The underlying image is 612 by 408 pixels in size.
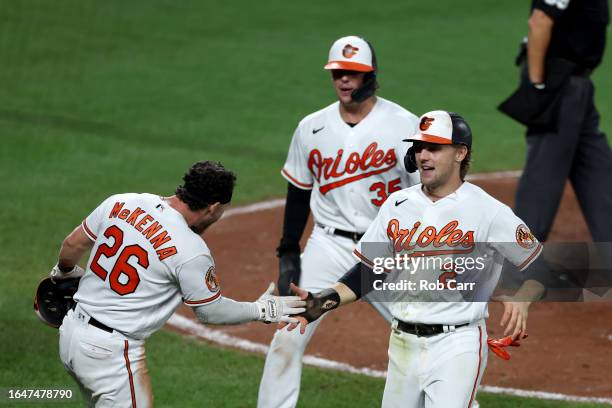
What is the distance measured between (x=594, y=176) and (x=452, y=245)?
A: 3.82 m

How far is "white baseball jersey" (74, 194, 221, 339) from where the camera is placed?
5477 mm

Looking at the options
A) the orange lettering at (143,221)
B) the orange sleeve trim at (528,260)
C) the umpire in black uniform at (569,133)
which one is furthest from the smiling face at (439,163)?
the umpire in black uniform at (569,133)

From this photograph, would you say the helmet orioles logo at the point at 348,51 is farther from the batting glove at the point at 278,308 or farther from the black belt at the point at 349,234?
the batting glove at the point at 278,308

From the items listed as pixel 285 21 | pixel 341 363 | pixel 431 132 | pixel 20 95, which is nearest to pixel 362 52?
pixel 431 132

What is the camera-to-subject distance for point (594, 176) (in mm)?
9133

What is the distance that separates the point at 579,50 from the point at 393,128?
2632mm

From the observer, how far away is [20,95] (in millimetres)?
15320

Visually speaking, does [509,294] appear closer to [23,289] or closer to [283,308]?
[283,308]

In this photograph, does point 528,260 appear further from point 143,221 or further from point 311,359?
point 311,359

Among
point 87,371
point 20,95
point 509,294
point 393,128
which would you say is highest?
point 393,128

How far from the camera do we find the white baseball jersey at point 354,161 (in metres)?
6.94

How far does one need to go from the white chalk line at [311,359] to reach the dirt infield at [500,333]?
80mm

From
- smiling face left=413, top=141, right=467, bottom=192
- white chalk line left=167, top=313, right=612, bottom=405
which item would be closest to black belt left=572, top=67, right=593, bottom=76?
white chalk line left=167, top=313, right=612, bottom=405

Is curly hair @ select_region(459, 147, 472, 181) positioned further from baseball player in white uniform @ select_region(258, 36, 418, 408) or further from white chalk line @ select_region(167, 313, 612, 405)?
white chalk line @ select_region(167, 313, 612, 405)
